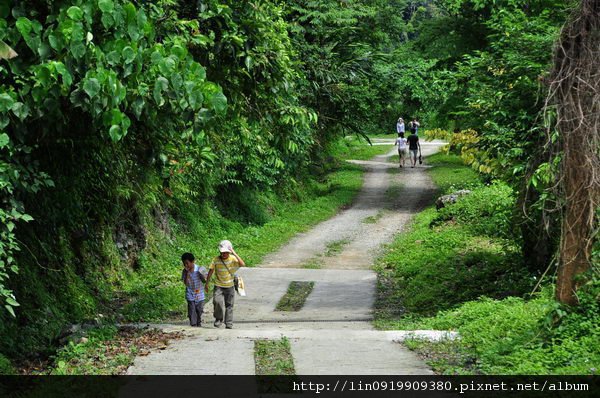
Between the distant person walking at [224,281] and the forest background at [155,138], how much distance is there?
1.54 metres

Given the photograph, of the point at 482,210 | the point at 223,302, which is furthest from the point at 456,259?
the point at 223,302

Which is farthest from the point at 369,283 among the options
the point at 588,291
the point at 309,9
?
the point at 309,9

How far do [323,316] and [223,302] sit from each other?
7.18 ft

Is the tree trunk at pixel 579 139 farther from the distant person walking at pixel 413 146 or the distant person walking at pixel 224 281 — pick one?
the distant person walking at pixel 413 146

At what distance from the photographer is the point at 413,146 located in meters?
38.3

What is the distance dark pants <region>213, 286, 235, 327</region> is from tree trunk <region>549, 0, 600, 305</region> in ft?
17.7

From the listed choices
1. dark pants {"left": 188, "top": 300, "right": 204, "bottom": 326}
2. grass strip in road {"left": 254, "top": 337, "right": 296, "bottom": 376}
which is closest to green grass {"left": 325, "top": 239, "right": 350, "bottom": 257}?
dark pants {"left": 188, "top": 300, "right": 204, "bottom": 326}

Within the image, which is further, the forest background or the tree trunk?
the tree trunk

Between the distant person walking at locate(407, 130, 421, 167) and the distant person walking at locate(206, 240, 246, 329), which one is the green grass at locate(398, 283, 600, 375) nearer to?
the distant person walking at locate(206, 240, 246, 329)

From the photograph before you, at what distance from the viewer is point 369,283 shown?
17484 mm

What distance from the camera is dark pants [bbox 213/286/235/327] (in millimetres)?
12773

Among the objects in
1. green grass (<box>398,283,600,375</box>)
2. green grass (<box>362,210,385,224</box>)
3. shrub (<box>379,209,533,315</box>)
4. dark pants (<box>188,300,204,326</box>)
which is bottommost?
green grass (<box>362,210,385,224</box>)

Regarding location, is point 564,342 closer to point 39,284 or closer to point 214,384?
point 214,384

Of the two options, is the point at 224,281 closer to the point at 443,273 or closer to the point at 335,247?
the point at 443,273
